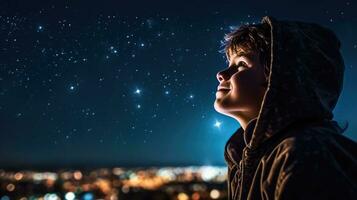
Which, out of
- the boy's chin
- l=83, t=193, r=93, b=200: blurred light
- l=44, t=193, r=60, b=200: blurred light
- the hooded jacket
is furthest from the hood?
l=44, t=193, r=60, b=200: blurred light

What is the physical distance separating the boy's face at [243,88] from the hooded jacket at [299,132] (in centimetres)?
16

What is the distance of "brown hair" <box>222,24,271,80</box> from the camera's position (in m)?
1.81

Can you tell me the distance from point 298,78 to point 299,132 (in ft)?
0.81

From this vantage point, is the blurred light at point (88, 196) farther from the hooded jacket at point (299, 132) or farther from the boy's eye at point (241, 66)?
the hooded jacket at point (299, 132)

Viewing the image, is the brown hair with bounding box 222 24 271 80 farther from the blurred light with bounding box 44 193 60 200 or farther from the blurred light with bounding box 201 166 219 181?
the blurred light with bounding box 201 166 219 181

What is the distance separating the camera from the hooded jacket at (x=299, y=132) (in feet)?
3.91

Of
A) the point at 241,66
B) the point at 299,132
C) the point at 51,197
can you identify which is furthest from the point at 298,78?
the point at 51,197

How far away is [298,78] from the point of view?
5.02 feet

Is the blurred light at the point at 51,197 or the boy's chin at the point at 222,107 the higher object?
the blurred light at the point at 51,197

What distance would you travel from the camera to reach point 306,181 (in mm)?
1174

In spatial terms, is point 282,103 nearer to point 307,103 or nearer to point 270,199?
point 307,103

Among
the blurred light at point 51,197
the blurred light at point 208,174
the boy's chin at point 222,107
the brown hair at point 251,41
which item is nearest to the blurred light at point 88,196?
the blurred light at point 51,197

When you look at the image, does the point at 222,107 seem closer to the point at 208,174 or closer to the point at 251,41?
the point at 251,41

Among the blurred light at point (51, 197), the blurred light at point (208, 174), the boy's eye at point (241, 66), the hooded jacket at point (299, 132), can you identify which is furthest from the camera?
the blurred light at point (208, 174)
